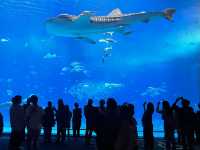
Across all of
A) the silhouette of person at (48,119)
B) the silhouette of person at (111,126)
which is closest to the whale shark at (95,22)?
the silhouette of person at (48,119)

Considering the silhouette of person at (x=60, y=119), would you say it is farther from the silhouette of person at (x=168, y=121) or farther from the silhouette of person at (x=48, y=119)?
the silhouette of person at (x=168, y=121)

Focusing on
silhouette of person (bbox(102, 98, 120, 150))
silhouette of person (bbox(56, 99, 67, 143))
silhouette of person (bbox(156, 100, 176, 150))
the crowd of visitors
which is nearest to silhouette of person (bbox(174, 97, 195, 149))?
the crowd of visitors

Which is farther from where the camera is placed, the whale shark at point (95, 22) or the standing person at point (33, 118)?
the whale shark at point (95, 22)

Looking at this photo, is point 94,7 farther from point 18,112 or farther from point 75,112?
point 18,112

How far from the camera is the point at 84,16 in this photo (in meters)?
12.5

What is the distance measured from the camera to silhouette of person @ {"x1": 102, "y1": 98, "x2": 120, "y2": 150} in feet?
14.0

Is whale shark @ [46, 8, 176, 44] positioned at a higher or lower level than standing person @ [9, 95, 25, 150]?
higher

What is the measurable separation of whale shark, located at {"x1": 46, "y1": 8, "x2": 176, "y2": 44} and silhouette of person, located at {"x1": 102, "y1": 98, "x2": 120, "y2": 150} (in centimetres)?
815

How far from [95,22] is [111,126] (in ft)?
30.0

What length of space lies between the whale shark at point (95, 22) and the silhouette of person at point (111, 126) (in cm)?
815

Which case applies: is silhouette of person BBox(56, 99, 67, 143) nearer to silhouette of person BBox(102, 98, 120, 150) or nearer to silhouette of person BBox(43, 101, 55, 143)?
silhouette of person BBox(43, 101, 55, 143)

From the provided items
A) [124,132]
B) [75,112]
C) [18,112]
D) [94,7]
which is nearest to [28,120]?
[18,112]

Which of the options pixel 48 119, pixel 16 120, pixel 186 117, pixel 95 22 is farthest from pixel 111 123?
pixel 95 22

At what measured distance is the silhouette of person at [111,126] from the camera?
4.26 metres
